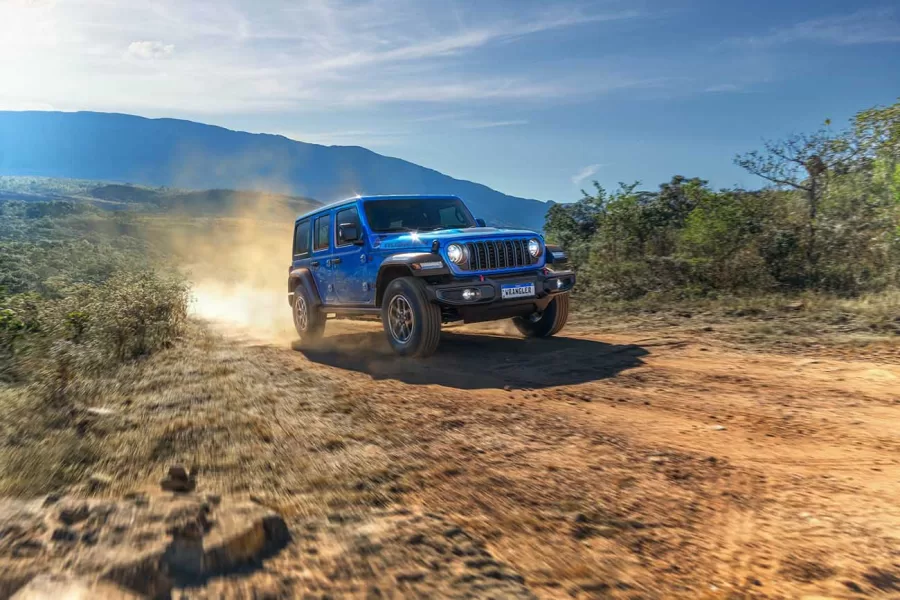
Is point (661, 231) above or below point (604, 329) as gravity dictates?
above

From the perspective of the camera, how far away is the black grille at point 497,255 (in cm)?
698

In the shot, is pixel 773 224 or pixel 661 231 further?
pixel 661 231

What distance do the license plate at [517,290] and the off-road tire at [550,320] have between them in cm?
82

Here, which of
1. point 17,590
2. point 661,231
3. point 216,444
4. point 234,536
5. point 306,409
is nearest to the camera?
point 17,590

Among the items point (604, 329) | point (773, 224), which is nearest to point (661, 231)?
point (773, 224)

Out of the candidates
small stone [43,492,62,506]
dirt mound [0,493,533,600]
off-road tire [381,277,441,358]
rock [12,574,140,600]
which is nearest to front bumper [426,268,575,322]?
off-road tire [381,277,441,358]

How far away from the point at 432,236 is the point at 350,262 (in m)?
1.66

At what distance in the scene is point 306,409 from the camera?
4.72 m

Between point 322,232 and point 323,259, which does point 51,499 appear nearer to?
point 323,259

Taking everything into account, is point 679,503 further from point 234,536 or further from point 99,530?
point 99,530

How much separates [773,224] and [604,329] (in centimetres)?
508

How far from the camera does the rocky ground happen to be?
2.13m

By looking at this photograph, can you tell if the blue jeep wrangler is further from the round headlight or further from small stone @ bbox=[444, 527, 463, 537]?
small stone @ bbox=[444, 527, 463, 537]

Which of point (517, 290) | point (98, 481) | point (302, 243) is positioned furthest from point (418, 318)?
point (302, 243)
